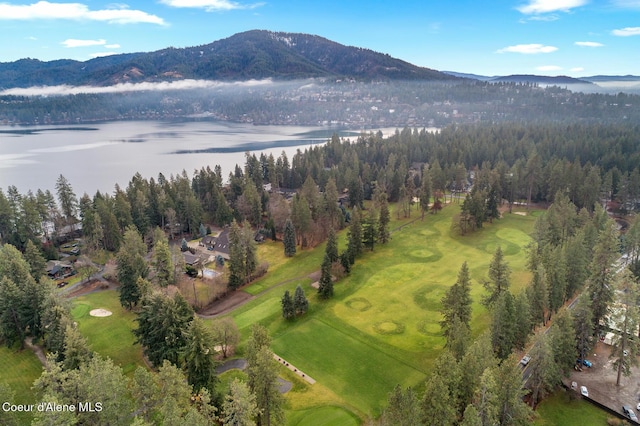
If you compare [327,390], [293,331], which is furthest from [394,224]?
[327,390]

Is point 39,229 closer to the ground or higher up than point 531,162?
closer to the ground

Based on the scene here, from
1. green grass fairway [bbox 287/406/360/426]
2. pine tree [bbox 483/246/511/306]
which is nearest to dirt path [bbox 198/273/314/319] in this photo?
green grass fairway [bbox 287/406/360/426]

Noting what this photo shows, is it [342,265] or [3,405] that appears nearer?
[3,405]

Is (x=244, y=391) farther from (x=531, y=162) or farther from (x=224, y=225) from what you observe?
Answer: (x=531, y=162)

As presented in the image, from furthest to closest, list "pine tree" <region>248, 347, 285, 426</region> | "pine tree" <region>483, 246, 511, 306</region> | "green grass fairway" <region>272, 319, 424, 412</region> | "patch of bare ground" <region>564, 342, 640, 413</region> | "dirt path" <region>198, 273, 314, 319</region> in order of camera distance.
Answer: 1. "dirt path" <region>198, 273, 314, 319</region>
2. "pine tree" <region>483, 246, 511, 306</region>
3. "green grass fairway" <region>272, 319, 424, 412</region>
4. "patch of bare ground" <region>564, 342, 640, 413</region>
5. "pine tree" <region>248, 347, 285, 426</region>

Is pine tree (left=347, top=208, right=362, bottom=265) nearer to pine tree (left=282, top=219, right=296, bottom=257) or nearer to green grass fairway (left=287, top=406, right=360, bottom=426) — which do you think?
pine tree (left=282, top=219, right=296, bottom=257)

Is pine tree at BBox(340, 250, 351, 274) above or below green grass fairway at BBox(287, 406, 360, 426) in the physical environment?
above

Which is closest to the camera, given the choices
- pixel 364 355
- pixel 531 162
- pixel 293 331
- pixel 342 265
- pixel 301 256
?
pixel 364 355

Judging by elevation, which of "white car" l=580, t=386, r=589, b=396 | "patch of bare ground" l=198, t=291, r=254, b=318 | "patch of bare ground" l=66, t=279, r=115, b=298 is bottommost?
"patch of bare ground" l=66, t=279, r=115, b=298
